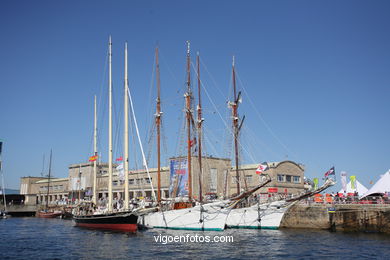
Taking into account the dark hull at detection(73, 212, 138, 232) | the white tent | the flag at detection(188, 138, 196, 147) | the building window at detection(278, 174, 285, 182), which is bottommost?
the dark hull at detection(73, 212, 138, 232)

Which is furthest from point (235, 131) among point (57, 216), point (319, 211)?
point (57, 216)

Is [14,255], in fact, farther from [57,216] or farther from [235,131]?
[57,216]

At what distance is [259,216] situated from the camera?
53.7 m

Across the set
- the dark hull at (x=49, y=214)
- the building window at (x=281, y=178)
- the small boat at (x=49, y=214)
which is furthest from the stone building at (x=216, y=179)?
the dark hull at (x=49, y=214)

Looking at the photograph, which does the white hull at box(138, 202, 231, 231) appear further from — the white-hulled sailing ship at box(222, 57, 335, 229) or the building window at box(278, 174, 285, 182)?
the building window at box(278, 174, 285, 182)

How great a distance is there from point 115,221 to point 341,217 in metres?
28.1

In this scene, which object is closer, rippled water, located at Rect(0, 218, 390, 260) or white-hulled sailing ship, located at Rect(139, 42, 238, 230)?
rippled water, located at Rect(0, 218, 390, 260)

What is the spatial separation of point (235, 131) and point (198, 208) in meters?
18.3

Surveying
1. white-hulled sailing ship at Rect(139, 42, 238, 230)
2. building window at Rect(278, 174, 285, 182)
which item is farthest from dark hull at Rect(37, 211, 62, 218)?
building window at Rect(278, 174, 285, 182)

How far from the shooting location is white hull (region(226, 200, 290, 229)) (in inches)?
2080

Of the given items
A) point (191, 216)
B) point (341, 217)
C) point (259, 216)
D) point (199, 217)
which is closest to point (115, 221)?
point (191, 216)

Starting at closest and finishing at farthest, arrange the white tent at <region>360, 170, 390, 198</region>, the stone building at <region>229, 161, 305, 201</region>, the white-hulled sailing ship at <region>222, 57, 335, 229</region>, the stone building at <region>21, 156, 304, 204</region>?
the white tent at <region>360, 170, 390, 198</region> → the white-hulled sailing ship at <region>222, 57, 335, 229</region> → the stone building at <region>21, 156, 304, 204</region> → the stone building at <region>229, 161, 305, 201</region>

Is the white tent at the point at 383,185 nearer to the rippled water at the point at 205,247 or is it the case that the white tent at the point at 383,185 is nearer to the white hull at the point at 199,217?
the rippled water at the point at 205,247

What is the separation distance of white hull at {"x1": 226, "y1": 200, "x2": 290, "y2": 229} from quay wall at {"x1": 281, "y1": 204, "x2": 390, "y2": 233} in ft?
9.82
